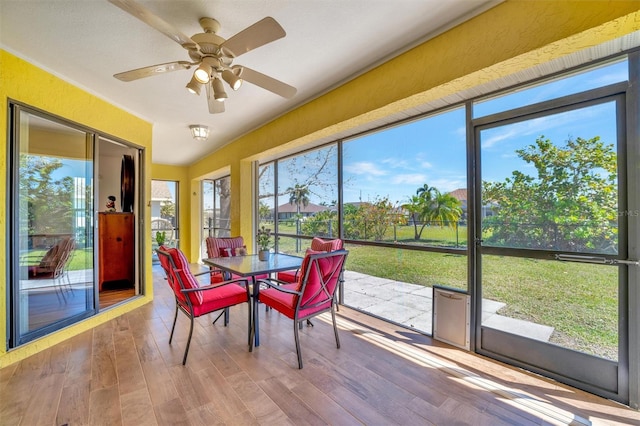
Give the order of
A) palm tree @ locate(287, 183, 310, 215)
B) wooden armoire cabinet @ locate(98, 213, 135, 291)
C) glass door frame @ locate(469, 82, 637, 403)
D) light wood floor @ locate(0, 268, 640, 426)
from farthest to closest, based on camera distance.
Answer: palm tree @ locate(287, 183, 310, 215) → wooden armoire cabinet @ locate(98, 213, 135, 291) → glass door frame @ locate(469, 82, 637, 403) → light wood floor @ locate(0, 268, 640, 426)

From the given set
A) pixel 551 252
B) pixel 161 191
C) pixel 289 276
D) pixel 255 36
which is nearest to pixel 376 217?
pixel 289 276

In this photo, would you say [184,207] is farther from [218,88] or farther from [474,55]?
[474,55]

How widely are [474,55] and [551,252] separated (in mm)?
1583

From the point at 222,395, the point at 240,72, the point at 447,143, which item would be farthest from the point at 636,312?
the point at 240,72

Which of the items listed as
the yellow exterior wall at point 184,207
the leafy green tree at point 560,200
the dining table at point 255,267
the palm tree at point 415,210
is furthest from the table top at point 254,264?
the yellow exterior wall at point 184,207

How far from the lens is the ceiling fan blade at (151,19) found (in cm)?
136

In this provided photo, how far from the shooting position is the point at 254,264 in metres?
2.99

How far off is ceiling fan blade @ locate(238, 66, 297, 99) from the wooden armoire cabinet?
3.21 meters

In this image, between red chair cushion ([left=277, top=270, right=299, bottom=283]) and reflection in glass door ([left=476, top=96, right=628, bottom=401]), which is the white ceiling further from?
red chair cushion ([left=277, top=270, right=299, bottom=283])

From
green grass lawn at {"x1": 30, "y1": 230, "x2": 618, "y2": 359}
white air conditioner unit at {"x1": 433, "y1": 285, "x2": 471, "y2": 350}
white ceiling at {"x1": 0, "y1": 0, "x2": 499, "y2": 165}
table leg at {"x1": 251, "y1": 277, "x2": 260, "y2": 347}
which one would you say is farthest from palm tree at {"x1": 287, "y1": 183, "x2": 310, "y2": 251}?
white air conditioner unit at {"x1": 433, "y1": 285, "x2": 471, "y2": 350}

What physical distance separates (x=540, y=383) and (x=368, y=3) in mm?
2980

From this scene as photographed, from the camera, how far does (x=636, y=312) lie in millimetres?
1751

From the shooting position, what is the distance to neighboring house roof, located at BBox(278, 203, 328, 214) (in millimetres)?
4213

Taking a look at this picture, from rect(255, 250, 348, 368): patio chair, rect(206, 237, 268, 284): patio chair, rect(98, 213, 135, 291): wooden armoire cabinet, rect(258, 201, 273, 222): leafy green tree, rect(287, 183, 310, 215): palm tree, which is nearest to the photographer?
rect(255, 250, 348, 368): patio chair
